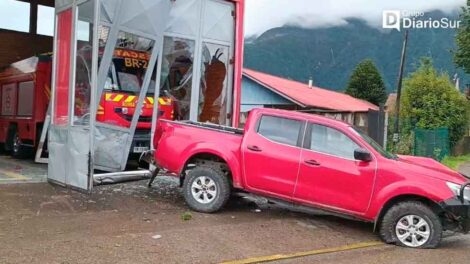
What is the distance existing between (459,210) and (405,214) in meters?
0.68

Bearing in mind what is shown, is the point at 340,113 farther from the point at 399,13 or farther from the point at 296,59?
the point at 296,59

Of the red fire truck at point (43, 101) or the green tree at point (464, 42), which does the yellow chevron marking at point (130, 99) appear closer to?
the red fire truck at point (43, 101)

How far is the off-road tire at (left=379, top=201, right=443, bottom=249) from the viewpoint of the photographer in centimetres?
771

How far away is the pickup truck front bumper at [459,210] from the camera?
25.0ft

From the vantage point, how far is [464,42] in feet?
119

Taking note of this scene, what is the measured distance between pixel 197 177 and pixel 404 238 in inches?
125

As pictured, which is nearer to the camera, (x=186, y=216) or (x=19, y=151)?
(x=186, y=216)

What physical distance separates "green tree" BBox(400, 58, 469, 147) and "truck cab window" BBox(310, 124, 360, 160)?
1707cm

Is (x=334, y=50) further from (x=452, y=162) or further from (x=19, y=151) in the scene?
(x=19, y=151)

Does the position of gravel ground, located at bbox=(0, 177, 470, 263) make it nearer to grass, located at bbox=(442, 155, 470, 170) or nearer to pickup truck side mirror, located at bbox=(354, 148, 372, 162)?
pickup truck side mirror, located at bbox=(354, 148, 372, 162)

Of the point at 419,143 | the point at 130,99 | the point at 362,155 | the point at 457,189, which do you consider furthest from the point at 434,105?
the point at 362,155

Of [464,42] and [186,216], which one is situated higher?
[464,42]

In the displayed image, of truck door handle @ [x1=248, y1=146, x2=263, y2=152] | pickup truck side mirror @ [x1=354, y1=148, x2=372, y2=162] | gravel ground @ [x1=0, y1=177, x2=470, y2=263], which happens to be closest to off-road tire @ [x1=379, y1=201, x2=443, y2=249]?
gravel ground @ [x1=0, y1=177, x2=470, y2=263]

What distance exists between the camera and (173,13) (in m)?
12.3
